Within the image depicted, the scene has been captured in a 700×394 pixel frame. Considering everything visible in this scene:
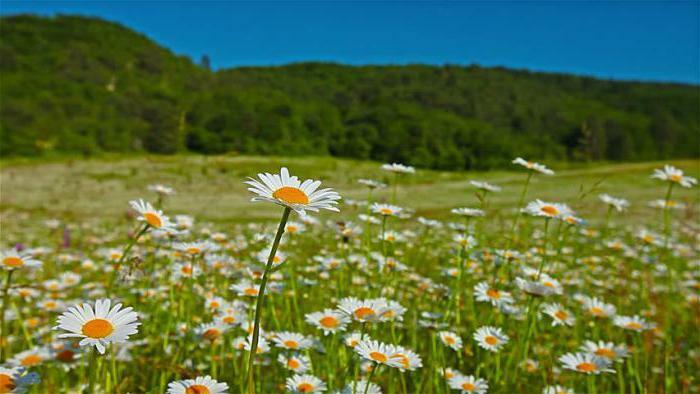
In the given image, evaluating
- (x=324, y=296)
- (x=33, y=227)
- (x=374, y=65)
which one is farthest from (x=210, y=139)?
(x=374, y=65)

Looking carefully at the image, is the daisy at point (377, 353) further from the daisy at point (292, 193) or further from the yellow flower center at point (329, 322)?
the daisy at point (292, 193)

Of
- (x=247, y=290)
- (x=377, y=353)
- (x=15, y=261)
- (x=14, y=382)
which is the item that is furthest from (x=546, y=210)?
(x=15, y=261)

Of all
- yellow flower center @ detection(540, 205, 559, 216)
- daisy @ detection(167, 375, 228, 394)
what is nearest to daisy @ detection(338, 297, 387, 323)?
daisy @ detection(167, 375, 228, 394)

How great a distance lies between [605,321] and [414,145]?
6197cm

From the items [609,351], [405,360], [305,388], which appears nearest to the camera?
[405,360]

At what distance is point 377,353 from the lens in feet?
5.96

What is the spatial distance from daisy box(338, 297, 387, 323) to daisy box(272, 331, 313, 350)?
1.11 ft

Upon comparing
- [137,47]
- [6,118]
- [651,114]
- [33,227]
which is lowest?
[33,227]

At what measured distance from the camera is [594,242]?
9.08 meters

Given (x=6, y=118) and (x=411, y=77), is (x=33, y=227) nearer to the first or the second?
(x=6, y=118)

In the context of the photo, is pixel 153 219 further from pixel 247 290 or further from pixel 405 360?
pixel 405 360

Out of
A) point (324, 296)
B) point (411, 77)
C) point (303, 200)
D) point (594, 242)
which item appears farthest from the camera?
point (411, 77)

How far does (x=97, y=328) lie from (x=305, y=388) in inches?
37.4

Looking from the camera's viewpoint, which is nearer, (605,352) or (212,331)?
(605,352)
